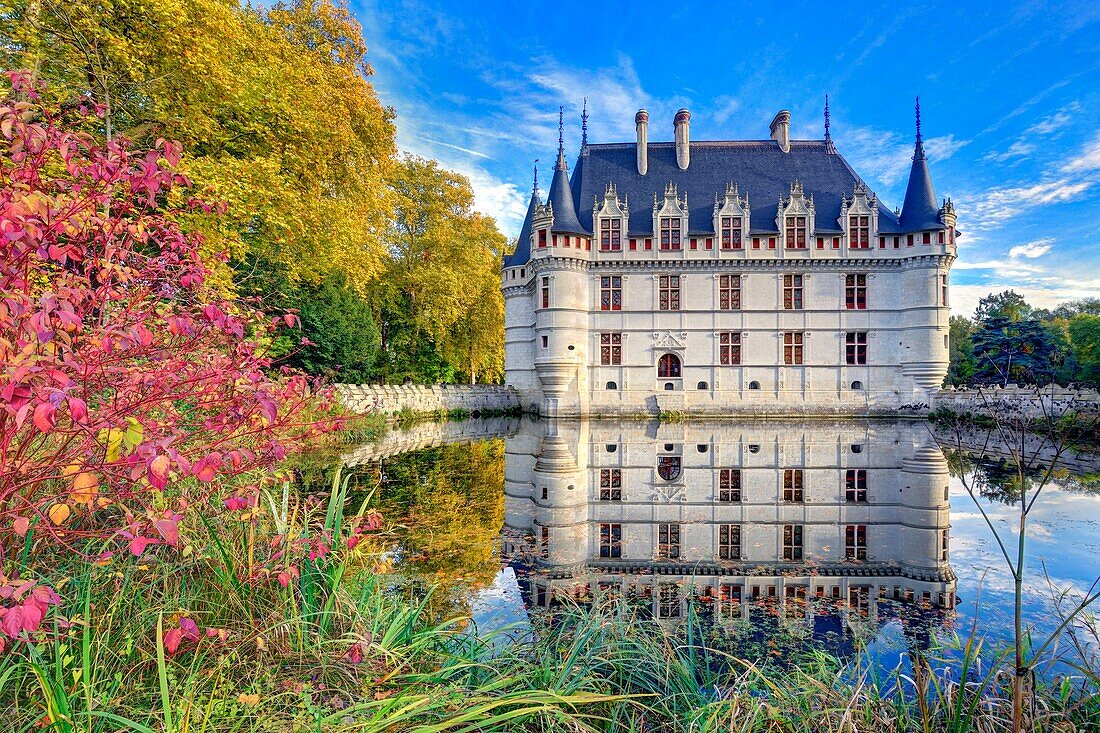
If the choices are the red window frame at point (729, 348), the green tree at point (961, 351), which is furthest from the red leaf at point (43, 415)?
the green tree at point (961, 351)

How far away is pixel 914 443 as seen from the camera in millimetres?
13312

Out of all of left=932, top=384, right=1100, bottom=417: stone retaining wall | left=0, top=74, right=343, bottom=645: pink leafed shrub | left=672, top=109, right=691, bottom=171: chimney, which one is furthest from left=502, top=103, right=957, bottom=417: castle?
left=0, top=74, right=343, bottom=645: pink leafed shrub

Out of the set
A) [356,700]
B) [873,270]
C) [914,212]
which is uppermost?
[914,212]

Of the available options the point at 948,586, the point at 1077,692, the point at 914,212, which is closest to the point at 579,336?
the point at 914,212

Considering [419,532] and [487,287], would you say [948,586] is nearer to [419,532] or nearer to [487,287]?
[419,532]

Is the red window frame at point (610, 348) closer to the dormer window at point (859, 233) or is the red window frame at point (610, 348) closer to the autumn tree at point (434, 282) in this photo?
the autumn tree at point (434, 282)

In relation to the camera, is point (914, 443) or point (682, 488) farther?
point (914, 443)

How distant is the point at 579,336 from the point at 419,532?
593 inches

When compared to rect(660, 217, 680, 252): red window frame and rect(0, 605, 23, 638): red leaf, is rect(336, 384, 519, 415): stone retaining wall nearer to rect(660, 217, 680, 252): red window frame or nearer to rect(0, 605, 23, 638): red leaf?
rect(660, 217, 680, 252): red window frame

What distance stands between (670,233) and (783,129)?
7.66 m

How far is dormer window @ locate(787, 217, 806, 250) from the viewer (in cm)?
2022

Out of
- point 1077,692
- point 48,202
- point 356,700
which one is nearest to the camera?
point 48,202

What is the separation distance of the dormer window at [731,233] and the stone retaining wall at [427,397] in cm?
1180

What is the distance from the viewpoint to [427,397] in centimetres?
2088
